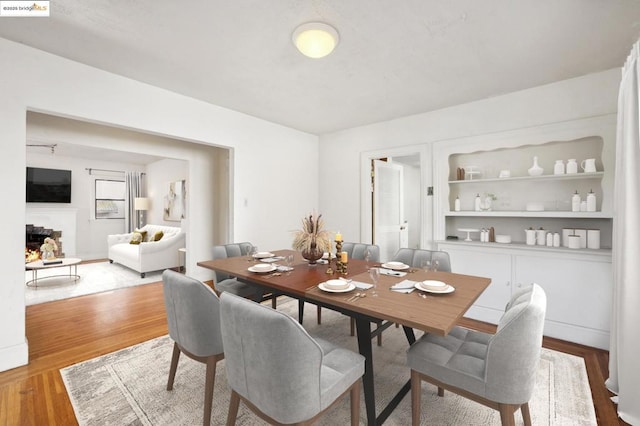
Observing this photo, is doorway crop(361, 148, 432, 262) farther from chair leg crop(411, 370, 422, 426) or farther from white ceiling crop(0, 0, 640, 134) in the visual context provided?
chair leg crop(411, 370, 422, 426)

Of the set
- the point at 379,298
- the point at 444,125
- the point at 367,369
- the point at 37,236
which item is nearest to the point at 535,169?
the point at 444,125

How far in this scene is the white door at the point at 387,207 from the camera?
14.9 feet

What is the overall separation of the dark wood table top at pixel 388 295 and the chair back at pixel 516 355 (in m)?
0.21

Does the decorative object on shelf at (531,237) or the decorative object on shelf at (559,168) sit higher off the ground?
the decorative object on shelf at (559,168)

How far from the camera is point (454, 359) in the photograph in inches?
58.6

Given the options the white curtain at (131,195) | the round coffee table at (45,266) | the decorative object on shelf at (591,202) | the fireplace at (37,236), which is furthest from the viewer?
the white curtain at (131,195)

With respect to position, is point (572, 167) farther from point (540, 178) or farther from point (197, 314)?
point (197, 314)

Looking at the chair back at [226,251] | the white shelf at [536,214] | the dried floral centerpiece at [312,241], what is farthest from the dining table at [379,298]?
the white shelf at [536,214]

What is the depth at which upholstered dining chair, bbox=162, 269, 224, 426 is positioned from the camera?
1.57m

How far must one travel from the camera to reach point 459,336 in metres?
1.74

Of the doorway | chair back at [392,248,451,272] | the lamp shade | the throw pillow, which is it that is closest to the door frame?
the doorway

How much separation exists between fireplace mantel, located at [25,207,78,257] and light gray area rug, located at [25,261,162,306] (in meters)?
1.01

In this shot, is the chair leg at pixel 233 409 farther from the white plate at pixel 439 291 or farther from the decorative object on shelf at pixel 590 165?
the decorative object on shelf at pixel 590 165

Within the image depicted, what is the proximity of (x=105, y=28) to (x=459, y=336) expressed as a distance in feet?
10.8
